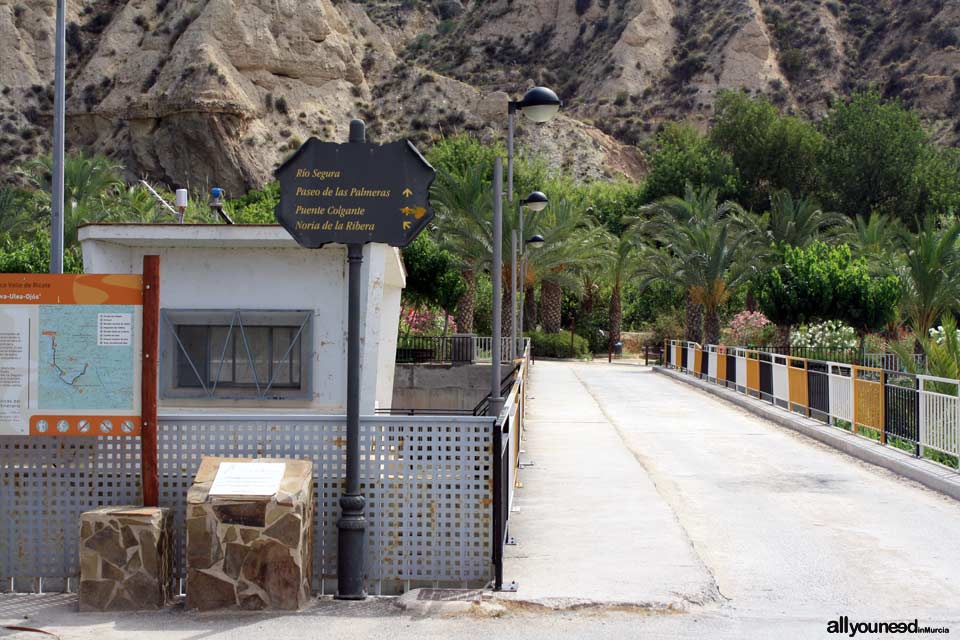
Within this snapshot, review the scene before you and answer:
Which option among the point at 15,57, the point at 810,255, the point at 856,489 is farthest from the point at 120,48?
the point at 856,489

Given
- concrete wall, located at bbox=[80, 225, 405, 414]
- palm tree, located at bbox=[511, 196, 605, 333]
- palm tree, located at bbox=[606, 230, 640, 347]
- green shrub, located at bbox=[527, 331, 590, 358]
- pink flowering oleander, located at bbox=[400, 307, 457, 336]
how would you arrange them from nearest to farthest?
concrete wall, located at bbox=[80, 225, 405, 414] < pink flowering oleander, located at bbox=[400, 307, 457, 336] < palm tree, located at bbox=[511, 196, 605, 333] < green shrub, located at bbox=[527, 331, 590, 358] < palm tree, located at bbox=[606, 230, 640, 347]

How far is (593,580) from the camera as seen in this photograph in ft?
23.8

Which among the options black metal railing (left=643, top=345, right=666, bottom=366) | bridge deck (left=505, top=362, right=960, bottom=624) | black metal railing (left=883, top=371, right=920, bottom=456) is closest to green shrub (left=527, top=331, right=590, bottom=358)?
black metal railing (left=643, top=345, right=666, bottom=366)

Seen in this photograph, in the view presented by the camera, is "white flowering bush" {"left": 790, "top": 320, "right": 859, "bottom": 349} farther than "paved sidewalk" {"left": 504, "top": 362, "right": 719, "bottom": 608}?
Yes

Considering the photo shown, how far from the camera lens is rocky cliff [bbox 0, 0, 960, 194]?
272 ft

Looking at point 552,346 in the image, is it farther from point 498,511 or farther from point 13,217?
point 498,511

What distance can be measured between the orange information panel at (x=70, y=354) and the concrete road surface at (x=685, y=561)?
1237mm

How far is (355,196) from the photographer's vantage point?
23.7 ft

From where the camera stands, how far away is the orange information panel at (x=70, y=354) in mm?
6879

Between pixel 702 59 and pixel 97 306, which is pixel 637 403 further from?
pixel 702 59

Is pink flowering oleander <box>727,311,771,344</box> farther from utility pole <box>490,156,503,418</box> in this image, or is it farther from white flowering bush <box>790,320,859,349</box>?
utility pole <box>490,156,503,418</box>

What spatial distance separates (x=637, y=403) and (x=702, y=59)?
84.4m

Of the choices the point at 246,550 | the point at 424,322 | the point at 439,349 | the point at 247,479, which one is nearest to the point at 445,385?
the point at 439,349

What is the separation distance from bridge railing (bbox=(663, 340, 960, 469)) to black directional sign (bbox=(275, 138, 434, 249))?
7541 mm
